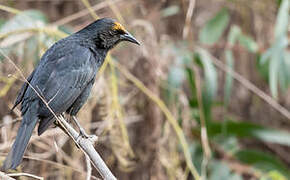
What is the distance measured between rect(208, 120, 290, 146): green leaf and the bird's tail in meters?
3.50

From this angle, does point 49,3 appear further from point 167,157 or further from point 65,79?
point 65,79

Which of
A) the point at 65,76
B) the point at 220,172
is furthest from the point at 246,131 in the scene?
the point at 65,76

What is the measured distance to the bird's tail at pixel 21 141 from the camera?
3.34 metres

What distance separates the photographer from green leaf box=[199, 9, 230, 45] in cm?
660

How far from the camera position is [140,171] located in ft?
19.7

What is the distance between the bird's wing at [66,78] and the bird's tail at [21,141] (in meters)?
0.18

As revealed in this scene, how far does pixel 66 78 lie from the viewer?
4059 mm

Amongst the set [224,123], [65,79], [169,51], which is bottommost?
[224,123]

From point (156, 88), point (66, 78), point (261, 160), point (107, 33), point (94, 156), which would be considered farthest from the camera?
point (261, 160)

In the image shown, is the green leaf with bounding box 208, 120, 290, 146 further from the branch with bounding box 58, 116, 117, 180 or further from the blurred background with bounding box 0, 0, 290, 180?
the branch with bounding box 58, 116, 117, 180

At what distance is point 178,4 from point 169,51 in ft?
4.49

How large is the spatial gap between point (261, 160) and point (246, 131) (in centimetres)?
43

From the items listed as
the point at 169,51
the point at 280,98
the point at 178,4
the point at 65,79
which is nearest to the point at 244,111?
the point at 280,98

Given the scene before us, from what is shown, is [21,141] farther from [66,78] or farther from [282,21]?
[282,21]
